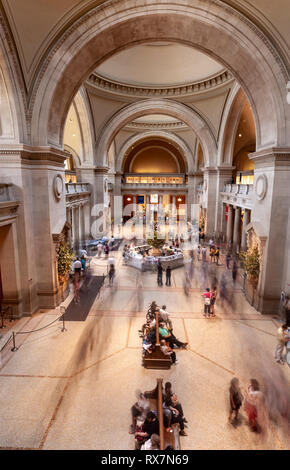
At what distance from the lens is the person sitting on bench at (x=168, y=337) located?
729 centimetres

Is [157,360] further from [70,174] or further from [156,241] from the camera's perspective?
[70,174]

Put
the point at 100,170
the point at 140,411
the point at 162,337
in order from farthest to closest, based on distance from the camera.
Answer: the point at 100,170
the point at 162,337
the point at 140,411

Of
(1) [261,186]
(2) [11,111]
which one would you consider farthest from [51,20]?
(1) [261,186]

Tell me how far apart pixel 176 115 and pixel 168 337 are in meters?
19.4

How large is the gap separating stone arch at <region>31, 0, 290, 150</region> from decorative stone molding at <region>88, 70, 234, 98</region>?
8.43 m

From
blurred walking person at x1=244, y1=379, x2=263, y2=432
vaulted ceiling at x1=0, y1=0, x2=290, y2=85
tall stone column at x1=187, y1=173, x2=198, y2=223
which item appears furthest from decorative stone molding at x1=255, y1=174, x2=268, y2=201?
tall stone column at x1=187, y1=173, x2=198, y2=223

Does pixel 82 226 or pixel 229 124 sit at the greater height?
pixel 229 124

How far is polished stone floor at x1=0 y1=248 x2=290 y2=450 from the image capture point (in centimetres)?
480

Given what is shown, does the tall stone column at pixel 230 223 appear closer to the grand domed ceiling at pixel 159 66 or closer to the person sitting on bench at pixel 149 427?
the grand domed ceiling at pixel 159 66

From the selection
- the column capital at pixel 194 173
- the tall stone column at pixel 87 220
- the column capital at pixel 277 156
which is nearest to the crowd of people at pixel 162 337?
the column capital at pixel 277 156

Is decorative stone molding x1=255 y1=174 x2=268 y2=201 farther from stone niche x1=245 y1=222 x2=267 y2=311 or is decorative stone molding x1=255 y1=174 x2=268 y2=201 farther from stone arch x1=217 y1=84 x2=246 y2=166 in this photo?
→ stone arch x1=217 y1=84 x2=246 y2=166

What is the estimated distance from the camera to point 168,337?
7.31 m
